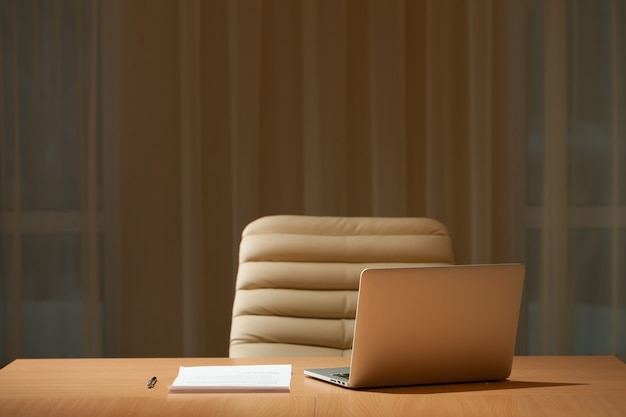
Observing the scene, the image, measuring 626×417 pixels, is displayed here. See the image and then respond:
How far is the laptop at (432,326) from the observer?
1450 mm

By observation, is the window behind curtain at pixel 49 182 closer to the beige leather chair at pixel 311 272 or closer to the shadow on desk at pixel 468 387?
the beige leather chair at pixel 311 272

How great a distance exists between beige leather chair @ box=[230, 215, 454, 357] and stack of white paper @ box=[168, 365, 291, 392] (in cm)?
63

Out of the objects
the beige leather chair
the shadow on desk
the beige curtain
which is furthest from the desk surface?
the beige curtain

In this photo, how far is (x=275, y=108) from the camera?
12.5ft

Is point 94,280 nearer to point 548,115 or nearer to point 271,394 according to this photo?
point 548,115

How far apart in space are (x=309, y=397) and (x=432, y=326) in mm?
242

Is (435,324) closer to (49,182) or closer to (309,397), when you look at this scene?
(309,397)

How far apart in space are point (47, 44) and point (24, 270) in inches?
38.0

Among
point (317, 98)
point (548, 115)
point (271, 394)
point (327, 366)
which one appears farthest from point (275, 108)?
point (271, 394)

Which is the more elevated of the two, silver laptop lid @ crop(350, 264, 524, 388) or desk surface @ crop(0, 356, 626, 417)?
silver laptop lid @ crop(350, 264, 524, 388)

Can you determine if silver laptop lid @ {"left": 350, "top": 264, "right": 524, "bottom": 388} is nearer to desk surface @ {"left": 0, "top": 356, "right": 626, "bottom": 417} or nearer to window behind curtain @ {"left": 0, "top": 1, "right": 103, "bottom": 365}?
desk surface @ {"left": 0, "top": 356, "right": 626, "bottom": 417}

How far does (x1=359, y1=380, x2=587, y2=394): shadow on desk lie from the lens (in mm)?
1479

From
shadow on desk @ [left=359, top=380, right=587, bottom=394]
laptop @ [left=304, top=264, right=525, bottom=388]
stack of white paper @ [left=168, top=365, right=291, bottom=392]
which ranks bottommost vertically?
shadow on desk @ [left=359, top=380, right=587, bottom=394]

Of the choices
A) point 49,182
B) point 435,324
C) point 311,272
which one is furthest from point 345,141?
point 435,324
